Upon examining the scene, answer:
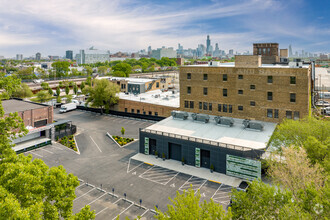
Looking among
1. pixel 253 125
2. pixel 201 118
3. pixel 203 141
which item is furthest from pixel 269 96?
pixel 203 141

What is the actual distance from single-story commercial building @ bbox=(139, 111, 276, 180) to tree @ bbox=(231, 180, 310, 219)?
1544 centimetres

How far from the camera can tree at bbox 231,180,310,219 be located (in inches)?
547

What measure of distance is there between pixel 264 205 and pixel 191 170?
19.7 meters

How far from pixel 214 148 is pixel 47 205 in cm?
2416

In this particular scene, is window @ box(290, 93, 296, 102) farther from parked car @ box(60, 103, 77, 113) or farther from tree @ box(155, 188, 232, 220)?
parked car @ box(60, 103, 77, 113)

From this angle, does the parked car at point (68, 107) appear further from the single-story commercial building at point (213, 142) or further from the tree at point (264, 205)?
the tree at point (264, 205)

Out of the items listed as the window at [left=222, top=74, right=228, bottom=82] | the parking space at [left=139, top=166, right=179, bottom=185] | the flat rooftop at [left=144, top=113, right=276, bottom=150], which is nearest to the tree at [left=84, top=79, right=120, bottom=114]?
the flat rooftop at [left=144, top=113, right=276, bottom=150]

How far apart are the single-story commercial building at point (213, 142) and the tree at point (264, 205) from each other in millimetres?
15440

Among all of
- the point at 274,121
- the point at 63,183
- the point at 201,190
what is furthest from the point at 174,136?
the point at 63,183

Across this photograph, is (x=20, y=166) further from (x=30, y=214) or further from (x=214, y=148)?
(x=214, y=148)

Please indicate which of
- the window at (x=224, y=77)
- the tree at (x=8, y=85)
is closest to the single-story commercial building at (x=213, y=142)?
the window at (x=224, y=77)

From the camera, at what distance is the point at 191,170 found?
114 feet

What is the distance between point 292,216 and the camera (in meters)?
13.4

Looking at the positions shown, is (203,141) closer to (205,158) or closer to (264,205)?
(205,158)
